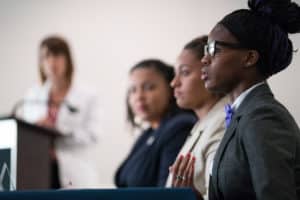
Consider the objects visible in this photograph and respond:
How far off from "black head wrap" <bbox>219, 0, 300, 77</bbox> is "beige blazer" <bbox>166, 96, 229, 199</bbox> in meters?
0.35

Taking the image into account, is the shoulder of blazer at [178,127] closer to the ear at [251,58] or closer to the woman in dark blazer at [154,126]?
the woman in dark blazer at [154,126]

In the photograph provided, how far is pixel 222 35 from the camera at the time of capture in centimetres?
180

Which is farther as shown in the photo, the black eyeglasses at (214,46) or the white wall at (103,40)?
the white wall at (103,40)

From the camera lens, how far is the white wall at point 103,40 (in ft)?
13.2

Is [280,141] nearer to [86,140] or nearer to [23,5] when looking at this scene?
[86,140]

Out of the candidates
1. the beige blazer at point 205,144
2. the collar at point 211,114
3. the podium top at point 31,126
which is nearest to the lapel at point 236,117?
the beige blazer at point 205,144

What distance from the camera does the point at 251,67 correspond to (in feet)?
5.83

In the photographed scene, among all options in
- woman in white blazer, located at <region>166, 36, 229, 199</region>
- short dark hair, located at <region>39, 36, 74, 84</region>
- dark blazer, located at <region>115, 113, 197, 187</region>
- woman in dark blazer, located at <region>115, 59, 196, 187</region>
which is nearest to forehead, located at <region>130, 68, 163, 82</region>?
woman in dark blazer, located at <region>115, 59, 196, 187</region>

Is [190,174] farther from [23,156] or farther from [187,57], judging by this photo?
[23,156]

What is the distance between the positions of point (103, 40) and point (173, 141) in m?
1.76

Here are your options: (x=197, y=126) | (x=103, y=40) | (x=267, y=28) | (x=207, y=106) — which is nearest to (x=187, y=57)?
(x=207, y=106)

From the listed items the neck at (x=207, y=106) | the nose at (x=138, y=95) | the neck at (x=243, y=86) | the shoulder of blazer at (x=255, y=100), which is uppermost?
the neck at (x=243, y=86)

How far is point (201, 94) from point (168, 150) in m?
0.39

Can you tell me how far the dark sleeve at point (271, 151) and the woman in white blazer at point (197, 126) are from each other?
0.34 m
